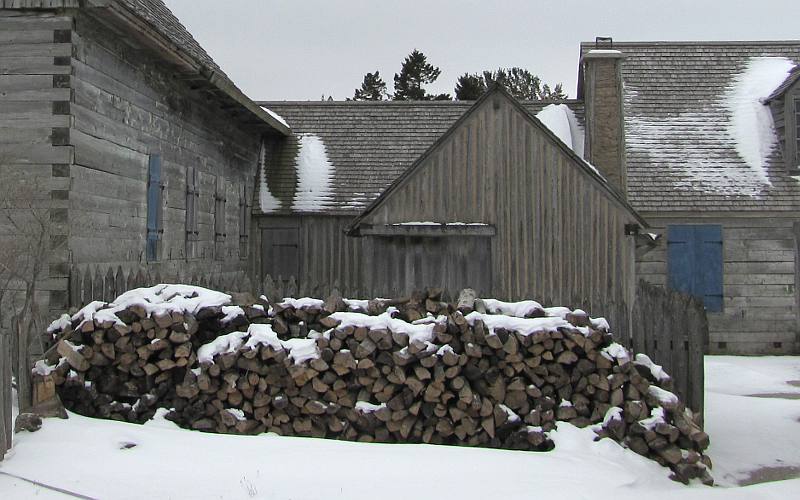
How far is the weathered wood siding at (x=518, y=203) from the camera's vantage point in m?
11.8

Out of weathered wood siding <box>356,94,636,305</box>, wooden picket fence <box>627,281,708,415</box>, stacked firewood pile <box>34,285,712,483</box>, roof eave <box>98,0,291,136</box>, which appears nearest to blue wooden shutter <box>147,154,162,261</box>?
roof eave <box>98,0,291,136</box>

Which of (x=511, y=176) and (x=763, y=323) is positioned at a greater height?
(x=511, y=176)

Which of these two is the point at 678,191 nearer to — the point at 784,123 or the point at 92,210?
the point at 784,123

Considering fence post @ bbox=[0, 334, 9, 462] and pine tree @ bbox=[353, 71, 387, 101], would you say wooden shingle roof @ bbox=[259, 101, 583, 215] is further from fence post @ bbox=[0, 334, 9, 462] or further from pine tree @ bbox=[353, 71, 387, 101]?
pine tree @ bbox=[353, 71, 387, 101]

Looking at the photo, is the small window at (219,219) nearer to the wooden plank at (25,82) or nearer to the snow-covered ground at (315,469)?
the wooden plank at (25,82)

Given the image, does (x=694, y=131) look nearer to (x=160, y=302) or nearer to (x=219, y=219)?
(x=219, y=219)

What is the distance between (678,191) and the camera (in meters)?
15.4

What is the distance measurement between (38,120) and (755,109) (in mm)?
14932

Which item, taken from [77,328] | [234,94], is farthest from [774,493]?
[234,94]

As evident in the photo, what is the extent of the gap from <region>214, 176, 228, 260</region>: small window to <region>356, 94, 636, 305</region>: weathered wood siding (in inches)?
152

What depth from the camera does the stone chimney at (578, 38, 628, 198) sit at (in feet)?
49.3

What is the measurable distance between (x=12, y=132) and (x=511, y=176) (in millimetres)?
7179

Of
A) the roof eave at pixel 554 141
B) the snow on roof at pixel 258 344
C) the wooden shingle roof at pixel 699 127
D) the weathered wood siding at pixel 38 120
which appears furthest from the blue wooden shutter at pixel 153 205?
the wooden shingle roof at pixel 699 127

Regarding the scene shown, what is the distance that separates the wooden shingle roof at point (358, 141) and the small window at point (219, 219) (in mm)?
2246
